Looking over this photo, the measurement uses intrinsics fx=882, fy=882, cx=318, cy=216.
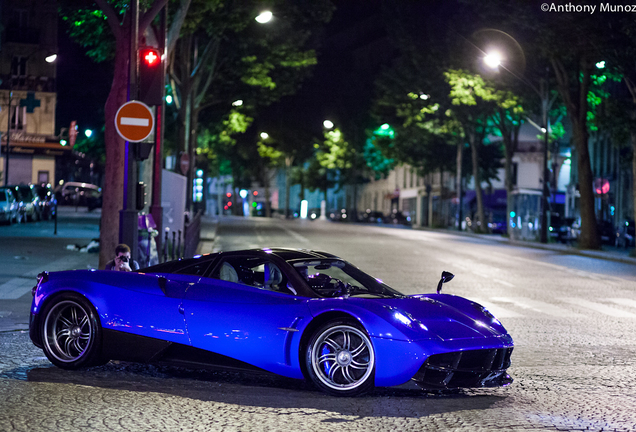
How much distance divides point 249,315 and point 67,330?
1845mm

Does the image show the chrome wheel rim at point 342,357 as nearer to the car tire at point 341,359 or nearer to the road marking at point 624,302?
the car tire at point 341,359

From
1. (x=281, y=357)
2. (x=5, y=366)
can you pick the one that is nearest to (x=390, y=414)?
(x=281, y=357)

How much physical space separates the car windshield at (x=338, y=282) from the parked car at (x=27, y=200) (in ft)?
109

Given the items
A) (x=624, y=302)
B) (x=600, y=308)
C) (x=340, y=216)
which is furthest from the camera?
(x=340, y=216)

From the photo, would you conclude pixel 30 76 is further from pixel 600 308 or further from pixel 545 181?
pixel 600 308

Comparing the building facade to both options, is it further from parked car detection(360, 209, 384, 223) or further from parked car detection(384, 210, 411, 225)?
parked car detection(360, 209, 384, 223)

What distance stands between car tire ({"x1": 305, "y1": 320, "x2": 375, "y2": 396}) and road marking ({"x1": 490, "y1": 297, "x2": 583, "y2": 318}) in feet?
23.3

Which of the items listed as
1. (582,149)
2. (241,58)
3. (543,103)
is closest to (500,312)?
(582,149)

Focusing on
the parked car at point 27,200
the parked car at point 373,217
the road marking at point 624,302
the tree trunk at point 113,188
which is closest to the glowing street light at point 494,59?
the parked car at point 27,200

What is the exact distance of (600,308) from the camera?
1416 centimetres

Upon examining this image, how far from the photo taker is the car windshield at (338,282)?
7123mm

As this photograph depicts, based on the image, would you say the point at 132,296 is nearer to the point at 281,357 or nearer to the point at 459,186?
the point at 281,357

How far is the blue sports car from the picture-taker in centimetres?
648

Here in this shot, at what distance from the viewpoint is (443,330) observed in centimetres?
652
